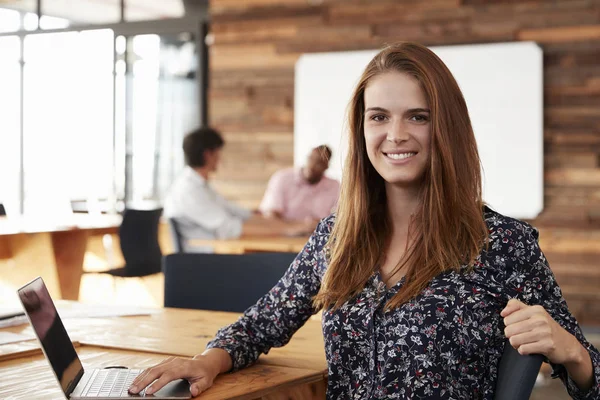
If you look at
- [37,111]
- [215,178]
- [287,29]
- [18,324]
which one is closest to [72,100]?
[37,111]

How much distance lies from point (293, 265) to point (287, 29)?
513 centimetres

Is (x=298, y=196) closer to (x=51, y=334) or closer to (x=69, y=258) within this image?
(x=69, y=258)

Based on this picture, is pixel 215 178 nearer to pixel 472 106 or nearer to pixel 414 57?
pixel 472 106

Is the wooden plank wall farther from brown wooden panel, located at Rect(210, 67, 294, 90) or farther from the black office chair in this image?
the black office chair

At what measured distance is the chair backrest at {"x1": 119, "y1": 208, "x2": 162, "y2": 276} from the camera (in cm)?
525

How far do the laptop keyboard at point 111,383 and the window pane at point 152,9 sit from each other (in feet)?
19.9

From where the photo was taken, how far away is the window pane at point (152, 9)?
7262mm

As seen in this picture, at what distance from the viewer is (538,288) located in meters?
1.55

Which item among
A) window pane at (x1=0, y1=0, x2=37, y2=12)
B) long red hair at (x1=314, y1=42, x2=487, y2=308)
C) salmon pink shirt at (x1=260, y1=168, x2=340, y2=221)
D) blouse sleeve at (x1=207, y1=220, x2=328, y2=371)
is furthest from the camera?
window pane at (x1=0, y1=0, x2=37, y2=12)

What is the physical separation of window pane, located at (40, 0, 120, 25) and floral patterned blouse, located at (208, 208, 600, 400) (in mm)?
6378

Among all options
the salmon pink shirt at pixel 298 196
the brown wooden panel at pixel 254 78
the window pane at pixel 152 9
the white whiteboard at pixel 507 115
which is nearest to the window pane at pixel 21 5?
the window pane at pixel 152 9

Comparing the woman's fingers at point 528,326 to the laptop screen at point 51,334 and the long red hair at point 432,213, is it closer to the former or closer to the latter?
the long red hair at point 432,213

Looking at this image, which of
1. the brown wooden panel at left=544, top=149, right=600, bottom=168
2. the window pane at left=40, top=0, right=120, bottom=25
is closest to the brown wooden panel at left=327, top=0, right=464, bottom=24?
the brown wooden panel at left=544, top=149, right=600, bottom=168

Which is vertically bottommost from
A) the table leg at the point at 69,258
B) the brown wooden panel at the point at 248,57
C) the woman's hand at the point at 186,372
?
the table leg at the point at 69,258
